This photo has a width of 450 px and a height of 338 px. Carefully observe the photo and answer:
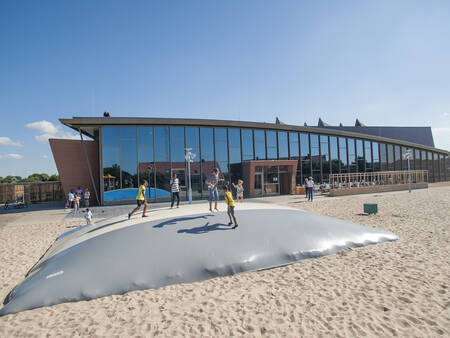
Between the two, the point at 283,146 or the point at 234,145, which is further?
the point at 283,146

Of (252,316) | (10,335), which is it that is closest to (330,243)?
(252,316)

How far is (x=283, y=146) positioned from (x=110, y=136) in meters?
17.2

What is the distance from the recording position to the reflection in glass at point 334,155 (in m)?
27.1

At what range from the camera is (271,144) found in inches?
933

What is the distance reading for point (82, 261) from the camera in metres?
4.98

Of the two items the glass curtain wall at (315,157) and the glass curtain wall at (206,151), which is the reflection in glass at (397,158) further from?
the glass curtain wall at (206,151)

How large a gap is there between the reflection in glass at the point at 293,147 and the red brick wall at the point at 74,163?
19.5 meters

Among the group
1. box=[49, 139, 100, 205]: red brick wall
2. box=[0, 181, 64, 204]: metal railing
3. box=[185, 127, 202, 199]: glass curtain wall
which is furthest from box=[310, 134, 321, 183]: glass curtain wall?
box=[0, 181, 64, 204]: metal railing

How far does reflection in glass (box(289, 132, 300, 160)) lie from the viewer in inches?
974

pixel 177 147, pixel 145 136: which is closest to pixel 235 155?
pixel 177 147

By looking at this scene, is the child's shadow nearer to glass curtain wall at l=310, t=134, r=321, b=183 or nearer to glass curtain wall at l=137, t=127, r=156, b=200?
glass curtain wall at l=137, t=127, r=156, b=200

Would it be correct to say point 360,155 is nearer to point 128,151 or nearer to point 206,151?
point 206,151

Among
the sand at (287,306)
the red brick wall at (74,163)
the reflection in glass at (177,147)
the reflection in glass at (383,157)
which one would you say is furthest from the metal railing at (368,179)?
the red brick wall at (74,163)

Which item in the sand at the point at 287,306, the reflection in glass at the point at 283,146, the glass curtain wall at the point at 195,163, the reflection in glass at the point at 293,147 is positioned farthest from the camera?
the reflection in glass at the point at 293,147
